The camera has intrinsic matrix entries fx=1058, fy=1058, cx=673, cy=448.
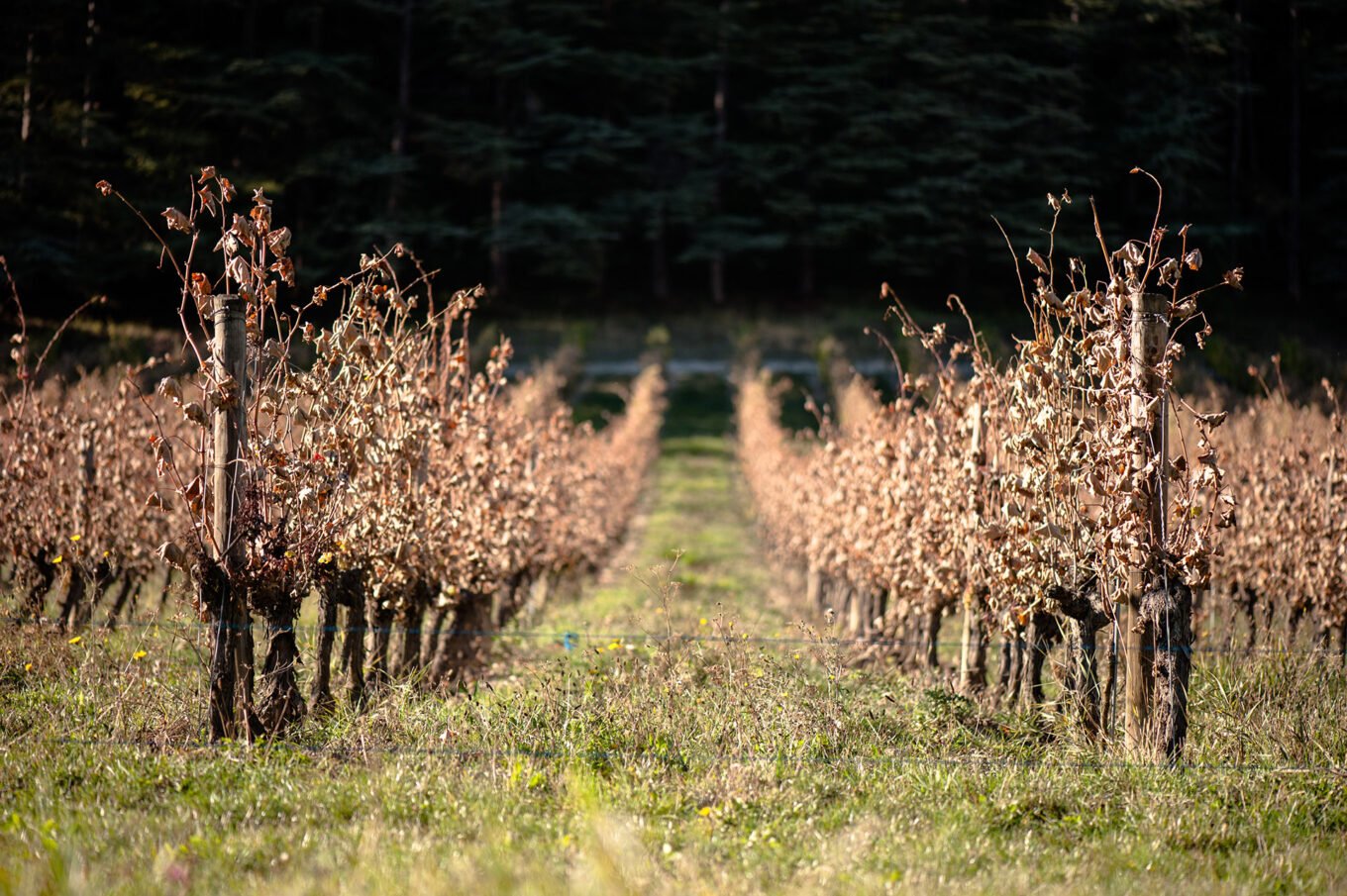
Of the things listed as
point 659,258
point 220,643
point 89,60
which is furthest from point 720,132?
point 220,643

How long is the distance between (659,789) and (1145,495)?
2490 millimetres

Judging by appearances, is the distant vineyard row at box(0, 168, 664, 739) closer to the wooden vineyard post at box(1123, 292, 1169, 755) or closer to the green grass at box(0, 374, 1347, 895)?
the green grass at box(0, 374, 1347, 895)

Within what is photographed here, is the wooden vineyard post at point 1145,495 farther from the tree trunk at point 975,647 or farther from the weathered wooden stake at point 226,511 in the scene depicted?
the weathered wooden stake at point 226,511

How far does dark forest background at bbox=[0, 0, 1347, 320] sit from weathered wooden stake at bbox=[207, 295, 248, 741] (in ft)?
92.1

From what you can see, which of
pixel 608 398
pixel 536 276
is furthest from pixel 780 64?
pixel 608 398

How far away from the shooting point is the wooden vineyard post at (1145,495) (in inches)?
186

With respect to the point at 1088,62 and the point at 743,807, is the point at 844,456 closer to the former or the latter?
the point at 743,807

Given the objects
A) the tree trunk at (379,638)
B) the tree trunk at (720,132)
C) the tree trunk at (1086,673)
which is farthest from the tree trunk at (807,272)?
the tree trunk at (1086,673)

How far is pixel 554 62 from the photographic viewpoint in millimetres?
35531

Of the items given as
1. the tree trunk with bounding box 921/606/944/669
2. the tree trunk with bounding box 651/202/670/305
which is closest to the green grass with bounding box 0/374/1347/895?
the tree trunk with bounding box 921/606/944/669

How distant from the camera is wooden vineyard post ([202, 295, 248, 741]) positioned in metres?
4.68

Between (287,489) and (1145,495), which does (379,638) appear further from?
(1145,495)

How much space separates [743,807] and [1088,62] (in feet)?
133

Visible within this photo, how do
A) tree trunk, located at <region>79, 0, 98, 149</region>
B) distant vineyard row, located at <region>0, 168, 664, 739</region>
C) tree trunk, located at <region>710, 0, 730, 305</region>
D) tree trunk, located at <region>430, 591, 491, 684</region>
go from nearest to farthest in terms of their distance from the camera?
distant vineyard row, located at <region>0, 168, 664, 739</region>
tree trunk, located at <region>430, 591, 491, 684</region>
tree trunk, located at <region>79, 0, 98, 149</region>
tree trunk, located at <region>710, 0, 730, 305</region>
